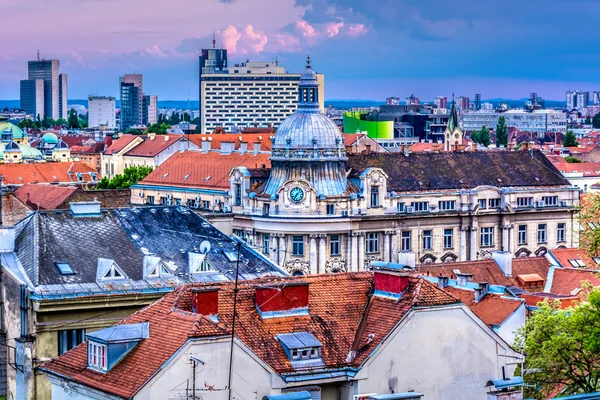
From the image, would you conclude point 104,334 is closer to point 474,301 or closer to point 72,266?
point 72,266

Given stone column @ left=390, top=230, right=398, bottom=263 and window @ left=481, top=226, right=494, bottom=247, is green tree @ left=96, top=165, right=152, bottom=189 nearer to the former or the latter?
window @ left=481, top=226, right=494, bottom=247

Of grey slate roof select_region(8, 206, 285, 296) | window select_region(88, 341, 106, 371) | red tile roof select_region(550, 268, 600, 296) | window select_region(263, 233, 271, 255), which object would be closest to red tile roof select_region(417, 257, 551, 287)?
red tile roof select_region(550, 268, 600, 296)

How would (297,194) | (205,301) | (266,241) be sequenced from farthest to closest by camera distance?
(266,241) → (297,194) → (205,301)

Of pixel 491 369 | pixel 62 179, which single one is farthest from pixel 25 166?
pixel 491 369

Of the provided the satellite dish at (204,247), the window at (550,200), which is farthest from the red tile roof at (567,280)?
the window at (550,200)

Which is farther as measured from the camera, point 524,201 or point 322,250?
point 524,201

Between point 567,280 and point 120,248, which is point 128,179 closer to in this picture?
point 567,280

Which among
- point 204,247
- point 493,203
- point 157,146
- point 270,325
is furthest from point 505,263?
point 157,146
